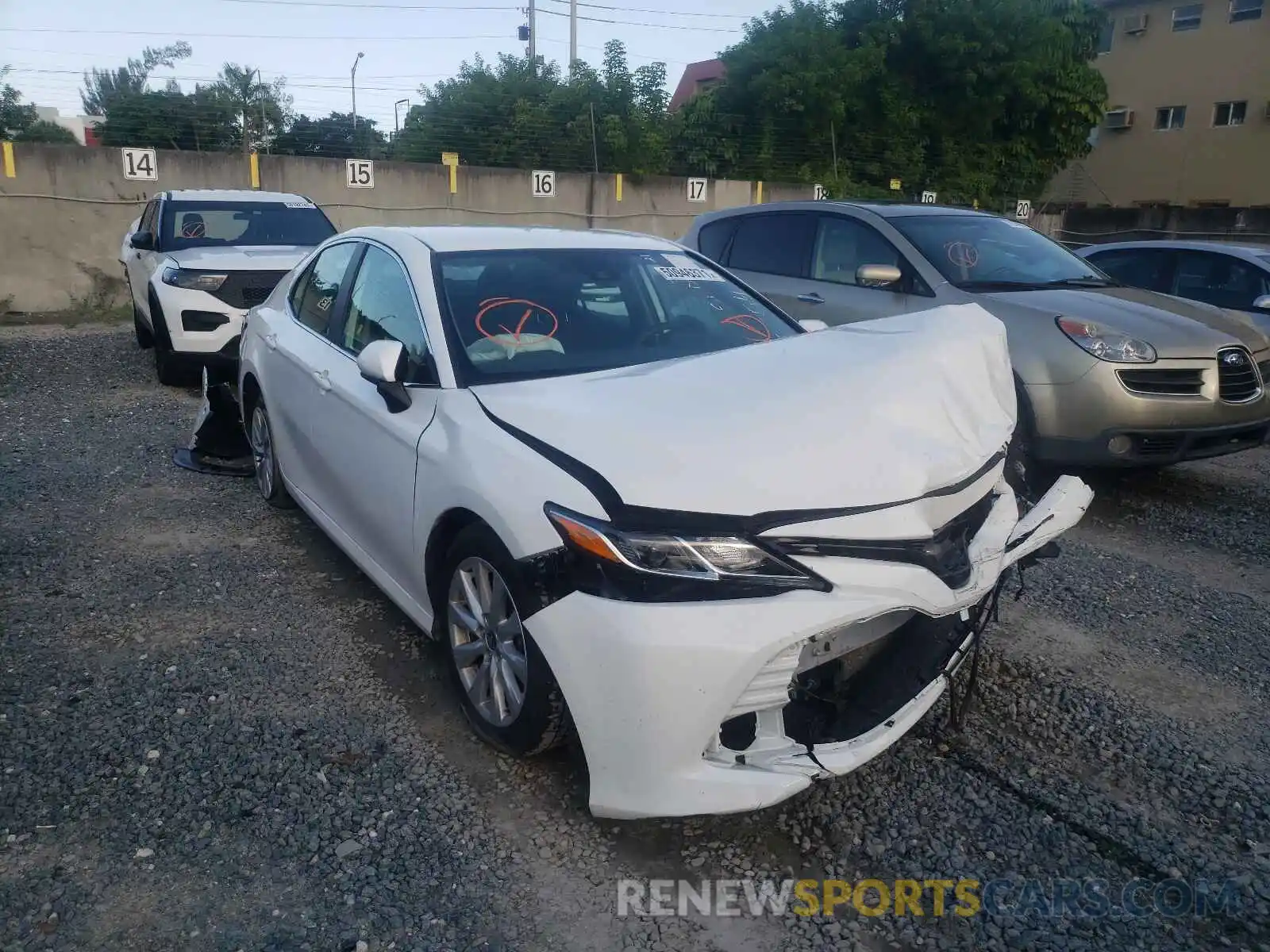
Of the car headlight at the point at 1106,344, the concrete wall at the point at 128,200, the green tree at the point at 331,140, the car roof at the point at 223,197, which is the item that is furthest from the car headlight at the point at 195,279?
the green tree at the point at 331,140

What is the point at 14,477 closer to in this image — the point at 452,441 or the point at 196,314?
the point at 196,314

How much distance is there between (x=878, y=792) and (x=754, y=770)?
68 cm

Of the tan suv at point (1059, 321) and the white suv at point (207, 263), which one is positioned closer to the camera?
the tan suv at point (1059, 321)

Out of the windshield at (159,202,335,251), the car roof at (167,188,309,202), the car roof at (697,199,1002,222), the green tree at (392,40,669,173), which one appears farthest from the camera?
the green tree at (392,40,669,173)

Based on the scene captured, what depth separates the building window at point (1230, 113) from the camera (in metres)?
28.7

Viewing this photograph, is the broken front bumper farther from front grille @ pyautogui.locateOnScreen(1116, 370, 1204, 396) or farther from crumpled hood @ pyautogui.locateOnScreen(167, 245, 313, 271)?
crumpled hood @ pyautogui.locateOnScreen(167, 245, 313, 271)

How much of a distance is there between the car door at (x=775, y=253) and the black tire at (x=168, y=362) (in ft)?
15.5

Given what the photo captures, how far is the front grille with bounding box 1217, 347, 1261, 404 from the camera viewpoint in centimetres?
569

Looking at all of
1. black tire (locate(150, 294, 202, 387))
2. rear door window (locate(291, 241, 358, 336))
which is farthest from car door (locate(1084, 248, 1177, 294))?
black tire (locate(150, 294, 202, 387))

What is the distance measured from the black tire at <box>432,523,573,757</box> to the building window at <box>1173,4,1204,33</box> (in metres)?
33.7

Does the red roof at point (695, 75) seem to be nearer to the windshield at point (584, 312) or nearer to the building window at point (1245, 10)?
the building window at point (1245, 10)

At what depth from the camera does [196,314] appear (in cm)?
834

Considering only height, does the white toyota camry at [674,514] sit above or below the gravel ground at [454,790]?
above

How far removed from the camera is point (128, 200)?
47.4 ft
